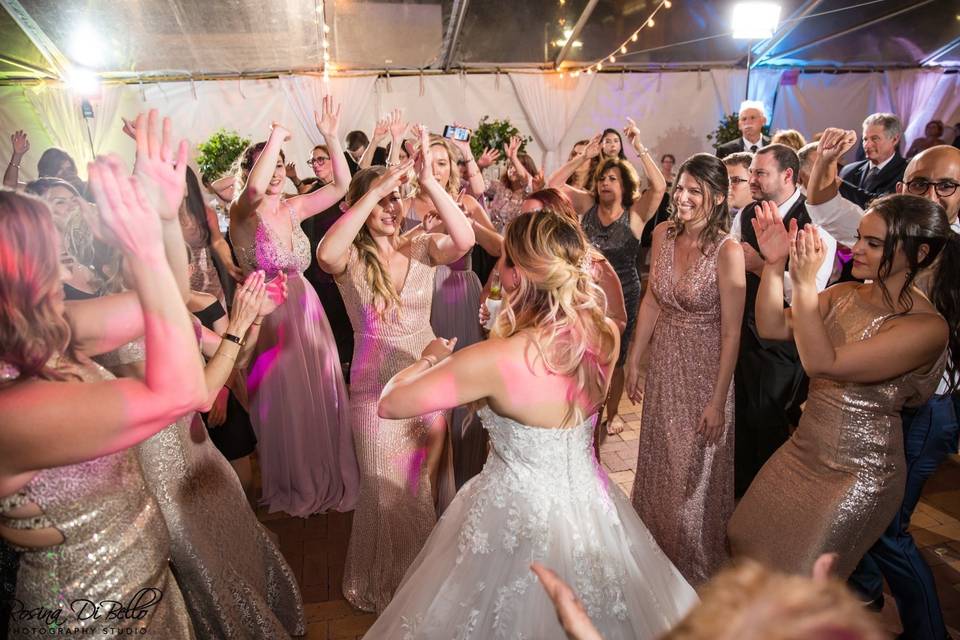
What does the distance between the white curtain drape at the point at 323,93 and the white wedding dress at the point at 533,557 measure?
9.91 meters

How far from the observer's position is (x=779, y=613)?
579 millimetres

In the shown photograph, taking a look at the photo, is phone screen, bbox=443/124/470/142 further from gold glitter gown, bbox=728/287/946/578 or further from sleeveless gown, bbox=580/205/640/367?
gold glitter gown, bbox=728/287/946/578

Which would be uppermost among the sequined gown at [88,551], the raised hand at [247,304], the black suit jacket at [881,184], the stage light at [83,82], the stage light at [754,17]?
the stage light at [754,17]

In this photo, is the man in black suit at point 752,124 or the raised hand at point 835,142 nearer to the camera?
the raised hand at point 835,142

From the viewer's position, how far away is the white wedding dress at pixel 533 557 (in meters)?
1.53

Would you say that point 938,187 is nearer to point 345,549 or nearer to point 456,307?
point 456,307

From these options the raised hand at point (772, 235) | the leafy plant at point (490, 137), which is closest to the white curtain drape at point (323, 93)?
the leafy plant at point (490, 137)

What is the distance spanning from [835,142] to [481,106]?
8842mm

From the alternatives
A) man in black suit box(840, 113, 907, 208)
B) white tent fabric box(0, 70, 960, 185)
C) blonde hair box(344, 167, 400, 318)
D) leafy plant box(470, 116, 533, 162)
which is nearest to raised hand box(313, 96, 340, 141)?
blonde hair box(344, 167, 400, 318)

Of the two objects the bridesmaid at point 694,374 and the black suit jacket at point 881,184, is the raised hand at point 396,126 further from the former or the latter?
the black suit jacket at point 881,184

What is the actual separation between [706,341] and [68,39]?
9.37 metres

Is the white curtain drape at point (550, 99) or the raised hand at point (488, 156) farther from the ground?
the white curtain drape at point (550, 99)

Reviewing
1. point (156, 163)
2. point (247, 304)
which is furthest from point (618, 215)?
point (156, 163)

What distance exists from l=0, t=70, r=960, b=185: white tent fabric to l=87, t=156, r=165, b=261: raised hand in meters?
10.3
